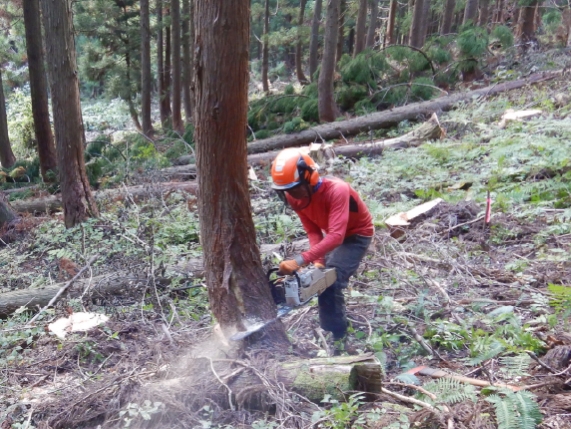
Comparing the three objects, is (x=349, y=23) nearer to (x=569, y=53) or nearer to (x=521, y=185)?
(x=569, y=53)

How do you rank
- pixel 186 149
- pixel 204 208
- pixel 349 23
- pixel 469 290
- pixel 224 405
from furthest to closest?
1. pixel 349 23
2. pixel 186 149
3. pixel 469 290
4. pixel 204 208
5. pixel 224 405

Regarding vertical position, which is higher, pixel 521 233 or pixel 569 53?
pixel 569 53

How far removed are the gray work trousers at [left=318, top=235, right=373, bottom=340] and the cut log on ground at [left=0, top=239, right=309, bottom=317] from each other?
2.02 meters

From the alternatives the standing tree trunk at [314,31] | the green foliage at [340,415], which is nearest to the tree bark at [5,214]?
the green foliage at [340,415]

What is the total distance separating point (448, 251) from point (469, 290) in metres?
1.01

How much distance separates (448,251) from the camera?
6027 mm

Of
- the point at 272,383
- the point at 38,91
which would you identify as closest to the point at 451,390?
the point at 272,383

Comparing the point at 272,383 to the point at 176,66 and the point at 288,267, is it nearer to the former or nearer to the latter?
the point at 288,267

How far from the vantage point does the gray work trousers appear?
13.9ft

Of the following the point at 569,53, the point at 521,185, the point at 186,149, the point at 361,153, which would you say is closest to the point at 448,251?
the point at 521,185

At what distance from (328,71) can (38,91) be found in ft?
23.7

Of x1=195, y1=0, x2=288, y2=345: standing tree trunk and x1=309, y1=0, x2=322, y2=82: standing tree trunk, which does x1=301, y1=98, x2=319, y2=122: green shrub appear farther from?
x1=195, y1=0, x2=288, y2=345: standing tree trunk

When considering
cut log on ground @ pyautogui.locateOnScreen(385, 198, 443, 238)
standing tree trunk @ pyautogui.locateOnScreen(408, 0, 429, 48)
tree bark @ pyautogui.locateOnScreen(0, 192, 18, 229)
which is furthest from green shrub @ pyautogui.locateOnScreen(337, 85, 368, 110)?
tree bark @ pyautogui.locateOnScreen(0, 192, 18, 229)

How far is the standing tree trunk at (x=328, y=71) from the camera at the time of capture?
12.7 meters
